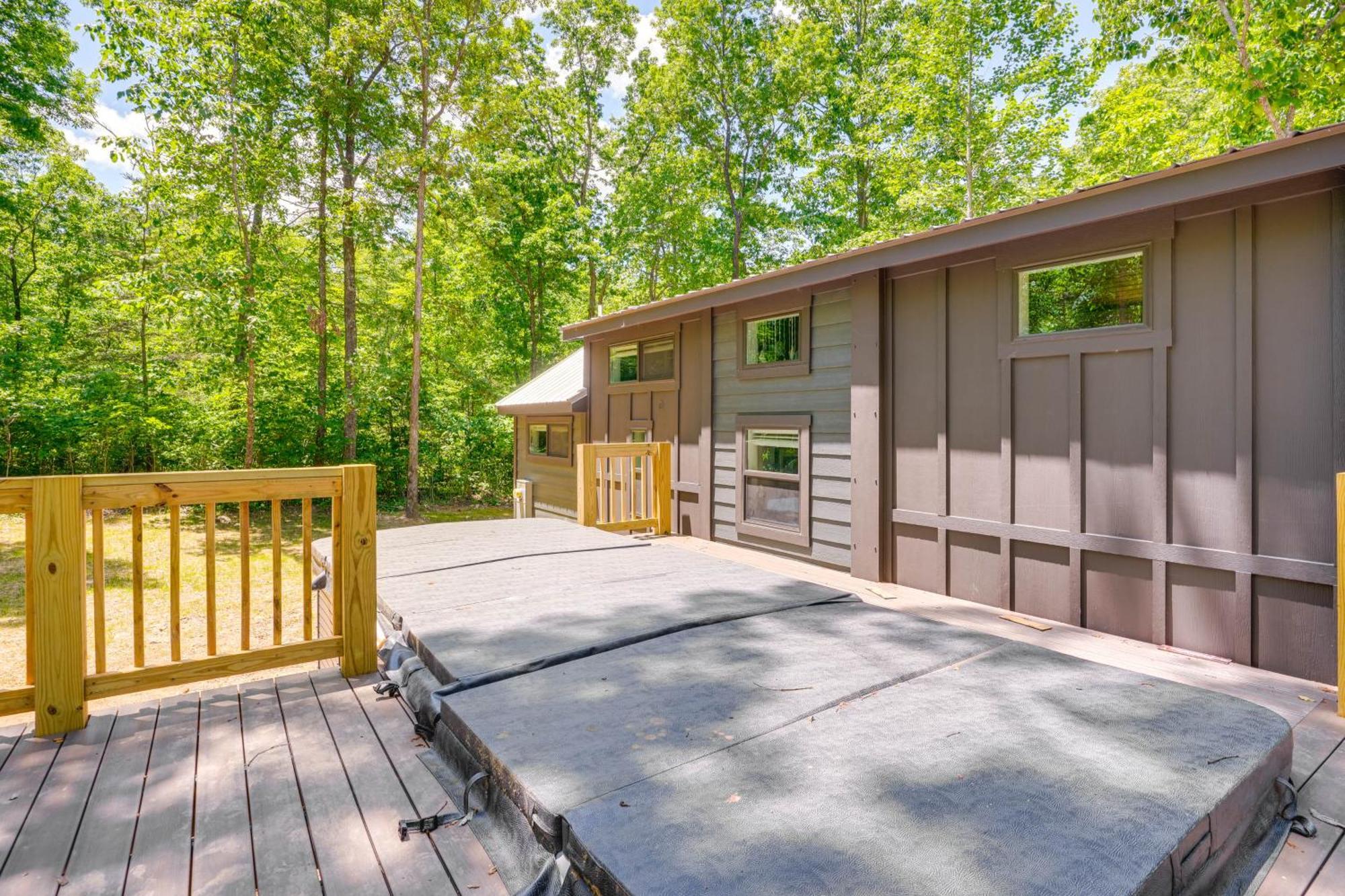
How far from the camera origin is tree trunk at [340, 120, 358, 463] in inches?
438

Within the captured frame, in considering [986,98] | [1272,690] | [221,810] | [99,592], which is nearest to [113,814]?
[221,810]

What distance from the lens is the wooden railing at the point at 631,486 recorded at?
6102mm

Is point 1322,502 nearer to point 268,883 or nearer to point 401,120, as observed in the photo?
point 268,883

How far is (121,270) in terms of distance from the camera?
11680mm

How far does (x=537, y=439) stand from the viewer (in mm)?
10656

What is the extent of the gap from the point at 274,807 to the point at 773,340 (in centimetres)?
485

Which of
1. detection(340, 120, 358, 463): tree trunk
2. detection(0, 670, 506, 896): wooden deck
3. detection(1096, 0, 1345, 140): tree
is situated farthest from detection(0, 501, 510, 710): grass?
detection(1096, 0, 1345, 140): tree

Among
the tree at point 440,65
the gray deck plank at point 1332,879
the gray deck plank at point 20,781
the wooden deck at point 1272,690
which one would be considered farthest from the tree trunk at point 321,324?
the gray deck plank at point 1332,879

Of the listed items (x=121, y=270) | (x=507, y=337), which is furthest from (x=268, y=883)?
(x=507, y=337)

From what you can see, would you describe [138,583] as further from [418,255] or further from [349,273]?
[349,273]

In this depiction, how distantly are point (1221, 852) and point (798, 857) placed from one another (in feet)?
3.58

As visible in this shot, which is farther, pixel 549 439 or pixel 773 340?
pixel 549 439

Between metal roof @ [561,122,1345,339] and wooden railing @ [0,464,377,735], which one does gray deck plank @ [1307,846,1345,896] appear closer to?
metal roof @ [561,122,1345,339]

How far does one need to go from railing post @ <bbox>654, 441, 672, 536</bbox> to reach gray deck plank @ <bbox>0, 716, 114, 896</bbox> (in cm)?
484
